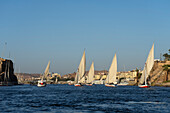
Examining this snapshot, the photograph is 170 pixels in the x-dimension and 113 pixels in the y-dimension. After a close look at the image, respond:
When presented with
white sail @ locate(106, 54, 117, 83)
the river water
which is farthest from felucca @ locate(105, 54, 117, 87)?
the river water

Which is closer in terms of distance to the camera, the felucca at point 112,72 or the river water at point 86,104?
the river water at point 86,104

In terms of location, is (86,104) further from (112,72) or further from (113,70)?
(112,72)

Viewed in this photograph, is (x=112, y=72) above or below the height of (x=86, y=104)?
above

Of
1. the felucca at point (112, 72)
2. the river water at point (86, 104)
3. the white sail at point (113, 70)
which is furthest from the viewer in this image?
the felucca at point (112, 72)

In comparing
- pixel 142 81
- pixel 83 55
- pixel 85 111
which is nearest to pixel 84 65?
pixel 83 55

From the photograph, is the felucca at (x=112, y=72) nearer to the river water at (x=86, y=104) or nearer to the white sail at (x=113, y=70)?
the white sail at (x=113, y=70)

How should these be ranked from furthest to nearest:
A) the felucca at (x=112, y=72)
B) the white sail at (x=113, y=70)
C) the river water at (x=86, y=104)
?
the felucca at (x=112, y=72)
the white sail at (x=113, y=70)
the river water at (x=86, y=104)

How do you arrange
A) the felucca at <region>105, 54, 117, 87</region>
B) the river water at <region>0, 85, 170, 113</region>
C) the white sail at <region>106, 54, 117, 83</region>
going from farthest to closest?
the felucca at <region>105, 54, 117, 87</region>, the white sail at <region>106, 54, 117, 83</region>, the river water at <region>0, 85, 170, 113</region>

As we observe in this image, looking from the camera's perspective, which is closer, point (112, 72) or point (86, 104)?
point (86, 104)

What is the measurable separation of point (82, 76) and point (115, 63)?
19345 mm

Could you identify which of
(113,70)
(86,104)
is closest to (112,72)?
(113,70)

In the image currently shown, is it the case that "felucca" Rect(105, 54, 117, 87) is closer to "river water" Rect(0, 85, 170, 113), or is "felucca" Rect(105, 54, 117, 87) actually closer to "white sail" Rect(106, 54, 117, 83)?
"white sail" Rect(106, 54, 117, 83)

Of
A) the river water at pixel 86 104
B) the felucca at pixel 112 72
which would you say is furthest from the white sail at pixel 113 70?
the river water at pixel 86 104

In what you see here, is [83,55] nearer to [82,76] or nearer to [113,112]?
[82,76]
